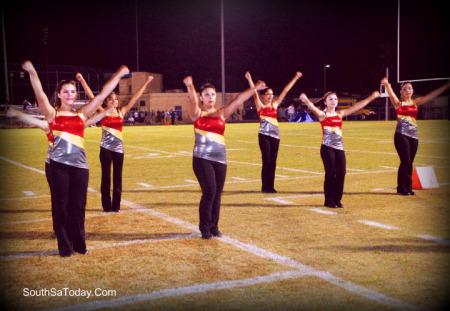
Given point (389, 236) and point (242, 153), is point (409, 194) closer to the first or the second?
point (389, 236)

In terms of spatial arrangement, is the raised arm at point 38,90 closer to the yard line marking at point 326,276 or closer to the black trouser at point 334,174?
the yard line marking at point 326,276

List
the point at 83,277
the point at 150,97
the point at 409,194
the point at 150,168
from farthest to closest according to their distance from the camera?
the point at 150,97 → the point at 150,168 → the point at 409,194 → the point at 83,277

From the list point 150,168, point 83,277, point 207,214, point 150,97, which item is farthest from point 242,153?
point 150,97

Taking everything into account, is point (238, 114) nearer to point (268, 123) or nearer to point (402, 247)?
point (268, 123)

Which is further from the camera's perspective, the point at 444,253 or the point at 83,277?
the point at 444,253

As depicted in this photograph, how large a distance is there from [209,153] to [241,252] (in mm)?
1372

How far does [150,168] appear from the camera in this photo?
1373cm

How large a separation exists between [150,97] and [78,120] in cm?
5681

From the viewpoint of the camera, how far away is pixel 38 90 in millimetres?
5109

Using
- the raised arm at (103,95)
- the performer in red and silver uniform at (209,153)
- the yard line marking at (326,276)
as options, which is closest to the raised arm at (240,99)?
the performer in red and silver uniform at (209,153)

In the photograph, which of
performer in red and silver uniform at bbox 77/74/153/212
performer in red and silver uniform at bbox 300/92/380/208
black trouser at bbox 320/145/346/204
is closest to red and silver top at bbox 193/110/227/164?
performer in red and silver uniform at bbox 77/74/153/212

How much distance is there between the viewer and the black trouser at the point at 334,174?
313 inches

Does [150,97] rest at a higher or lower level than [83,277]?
higher

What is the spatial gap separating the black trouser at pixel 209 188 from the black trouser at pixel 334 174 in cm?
249
